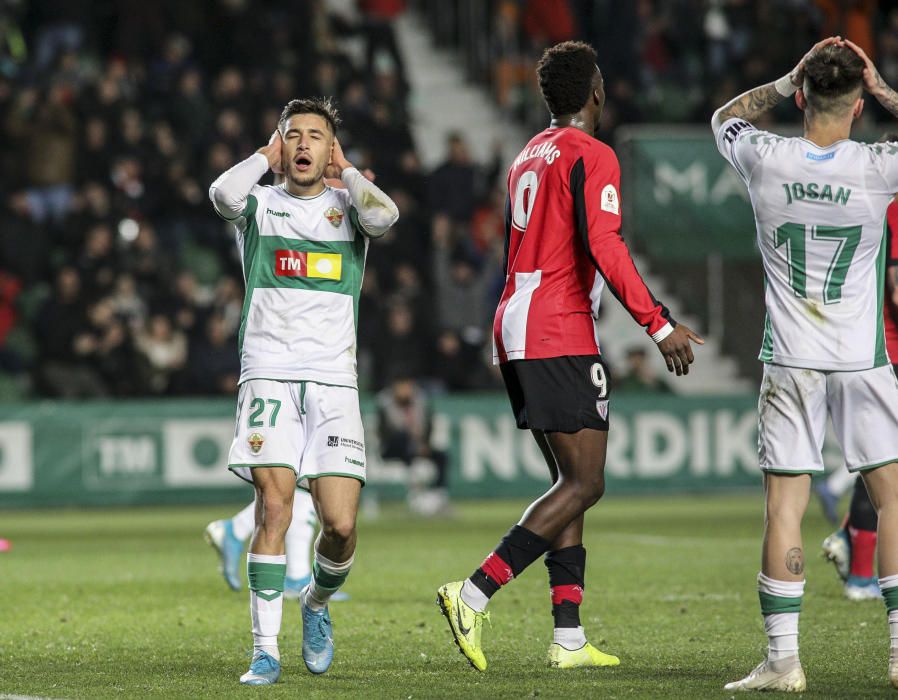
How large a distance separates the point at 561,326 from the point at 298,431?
1152 mm

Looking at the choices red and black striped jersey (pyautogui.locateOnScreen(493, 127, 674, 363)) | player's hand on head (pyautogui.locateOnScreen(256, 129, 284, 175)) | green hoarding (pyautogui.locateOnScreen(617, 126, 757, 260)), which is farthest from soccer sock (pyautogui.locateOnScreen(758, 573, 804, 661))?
green hoarding (pyautogui.locateOnScreen(617, 126, 757, 260))

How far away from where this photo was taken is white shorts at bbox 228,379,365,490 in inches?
253

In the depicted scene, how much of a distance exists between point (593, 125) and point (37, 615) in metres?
4.24

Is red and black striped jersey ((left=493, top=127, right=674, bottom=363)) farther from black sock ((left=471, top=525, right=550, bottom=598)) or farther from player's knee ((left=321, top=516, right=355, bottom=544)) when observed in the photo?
player's knee ((left=321, top=516, right=355, bottom=544))

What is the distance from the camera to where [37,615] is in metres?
8.79

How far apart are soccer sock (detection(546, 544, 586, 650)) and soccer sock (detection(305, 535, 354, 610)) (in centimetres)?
86

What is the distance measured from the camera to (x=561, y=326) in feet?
21.4

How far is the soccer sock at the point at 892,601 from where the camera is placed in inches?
233

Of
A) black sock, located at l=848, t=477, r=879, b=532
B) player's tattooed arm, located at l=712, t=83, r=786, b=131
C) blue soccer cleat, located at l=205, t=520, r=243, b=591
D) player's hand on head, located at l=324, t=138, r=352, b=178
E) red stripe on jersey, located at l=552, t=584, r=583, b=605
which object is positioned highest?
player's tattooed arm, located at l=712, t=83, r=786, b=131

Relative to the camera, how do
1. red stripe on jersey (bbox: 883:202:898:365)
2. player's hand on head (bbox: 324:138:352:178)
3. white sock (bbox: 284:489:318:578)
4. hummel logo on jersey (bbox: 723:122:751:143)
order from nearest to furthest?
1. hummel logo on jersey (bbox: 723:122:751:143)
2. player's hand on head (bbox: 324:138:352:178)
3. red stripe on jersey (bbox: 883:202:898:365)
4. white sock (bbox: 284:489:318:578)

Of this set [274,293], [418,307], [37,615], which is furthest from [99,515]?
[274,293]

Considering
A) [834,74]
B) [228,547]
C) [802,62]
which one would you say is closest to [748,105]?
[802,62]

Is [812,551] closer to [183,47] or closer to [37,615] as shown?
[37,615]

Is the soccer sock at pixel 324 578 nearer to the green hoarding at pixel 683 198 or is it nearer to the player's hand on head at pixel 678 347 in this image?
the player's hand on head at pixel 678 347
